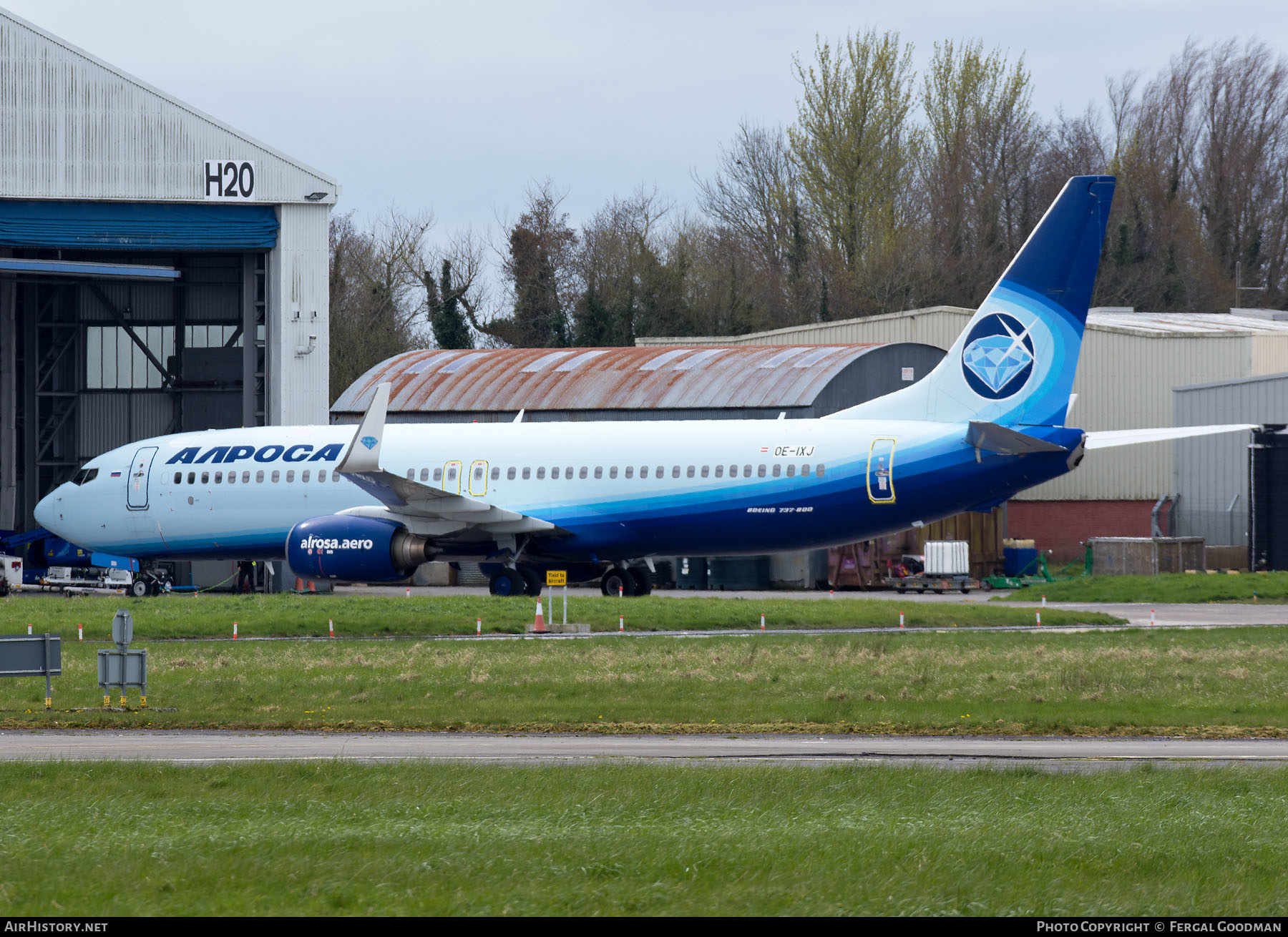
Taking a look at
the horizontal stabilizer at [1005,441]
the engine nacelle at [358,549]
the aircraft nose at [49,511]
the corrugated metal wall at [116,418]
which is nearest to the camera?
the horizontal stabilizer at [1005,441]

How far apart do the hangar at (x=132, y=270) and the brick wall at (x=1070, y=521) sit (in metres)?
25.2

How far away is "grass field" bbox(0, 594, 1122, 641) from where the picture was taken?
28391 millimetres

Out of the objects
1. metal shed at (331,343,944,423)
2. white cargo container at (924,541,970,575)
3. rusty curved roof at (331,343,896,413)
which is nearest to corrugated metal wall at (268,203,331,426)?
rusty curved roof at (331,343,896,413)

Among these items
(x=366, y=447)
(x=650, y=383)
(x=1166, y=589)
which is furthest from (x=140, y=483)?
(x=1166, y=589)

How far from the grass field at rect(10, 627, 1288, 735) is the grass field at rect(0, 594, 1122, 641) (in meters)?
2.71

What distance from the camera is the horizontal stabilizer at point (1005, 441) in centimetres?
2853

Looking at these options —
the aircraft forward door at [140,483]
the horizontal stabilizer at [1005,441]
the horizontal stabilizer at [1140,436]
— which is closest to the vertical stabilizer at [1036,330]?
the horizontal stabilizer at [1140,436]

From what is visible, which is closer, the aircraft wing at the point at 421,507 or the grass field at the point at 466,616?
the grass field at the point at 466,616

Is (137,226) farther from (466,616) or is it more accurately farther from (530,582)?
(466,616)

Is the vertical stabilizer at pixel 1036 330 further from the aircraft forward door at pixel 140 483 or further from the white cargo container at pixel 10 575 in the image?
the white cargo container at pixel 10 575

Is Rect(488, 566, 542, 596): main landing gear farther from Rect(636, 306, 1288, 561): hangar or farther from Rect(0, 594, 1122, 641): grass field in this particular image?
Rect(636, 306, 1288, 561): hangar

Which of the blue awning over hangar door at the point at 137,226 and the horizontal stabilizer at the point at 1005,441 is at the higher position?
the blue awning over hangar door at the point at 137,226

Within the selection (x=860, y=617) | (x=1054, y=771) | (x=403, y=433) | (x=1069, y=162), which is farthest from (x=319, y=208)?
(x=1069, y=162)

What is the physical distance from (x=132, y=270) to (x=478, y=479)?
14.6 meters
